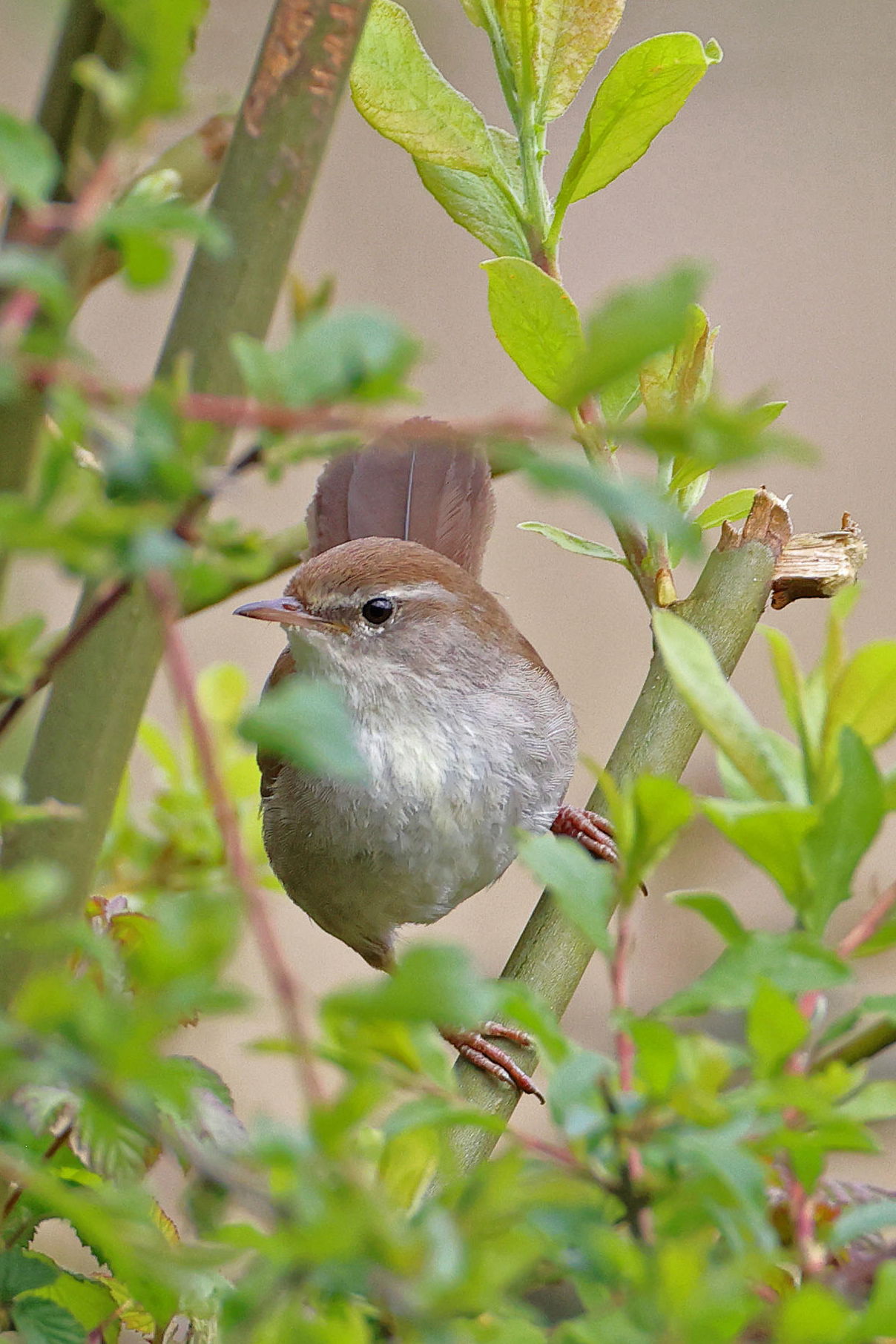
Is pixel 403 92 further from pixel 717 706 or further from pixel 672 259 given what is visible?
pixel 672 259

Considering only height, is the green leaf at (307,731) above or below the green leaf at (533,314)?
below

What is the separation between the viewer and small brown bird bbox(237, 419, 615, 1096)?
4.73ft

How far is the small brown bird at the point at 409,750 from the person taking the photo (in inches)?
56.8

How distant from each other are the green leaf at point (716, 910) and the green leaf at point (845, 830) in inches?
1.1

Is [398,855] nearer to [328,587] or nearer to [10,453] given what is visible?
[328,587]

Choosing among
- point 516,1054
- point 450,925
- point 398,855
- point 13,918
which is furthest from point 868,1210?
point 450,925

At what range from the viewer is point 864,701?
1.58 feet

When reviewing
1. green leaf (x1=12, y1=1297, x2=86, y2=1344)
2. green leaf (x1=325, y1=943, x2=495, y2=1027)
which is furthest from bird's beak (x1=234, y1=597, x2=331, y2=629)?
green leaf (x1=325, y1=943, x2=495, y2=1027)

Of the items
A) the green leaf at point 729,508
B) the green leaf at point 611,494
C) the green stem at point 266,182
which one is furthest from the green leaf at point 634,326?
the green leaf at point 729,508

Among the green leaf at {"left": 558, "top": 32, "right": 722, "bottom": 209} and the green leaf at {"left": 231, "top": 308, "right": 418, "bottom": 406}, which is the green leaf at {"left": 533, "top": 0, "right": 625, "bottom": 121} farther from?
the green leaf at {"left": 231, "top": 308, "right": 418, "bottom": 406}

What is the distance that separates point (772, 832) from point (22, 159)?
274 mm

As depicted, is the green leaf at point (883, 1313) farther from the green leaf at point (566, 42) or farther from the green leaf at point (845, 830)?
the green leaf at point (566, 42)

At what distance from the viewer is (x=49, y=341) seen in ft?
1.04

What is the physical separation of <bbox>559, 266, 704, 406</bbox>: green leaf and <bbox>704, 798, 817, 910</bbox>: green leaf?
15 centimetres
